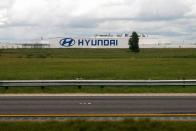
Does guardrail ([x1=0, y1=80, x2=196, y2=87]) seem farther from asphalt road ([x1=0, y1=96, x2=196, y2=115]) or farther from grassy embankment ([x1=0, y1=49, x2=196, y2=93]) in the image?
asphalt road ([x1=0, y1=96, x2=196, y2=115])

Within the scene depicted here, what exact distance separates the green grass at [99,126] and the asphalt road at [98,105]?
111 inches

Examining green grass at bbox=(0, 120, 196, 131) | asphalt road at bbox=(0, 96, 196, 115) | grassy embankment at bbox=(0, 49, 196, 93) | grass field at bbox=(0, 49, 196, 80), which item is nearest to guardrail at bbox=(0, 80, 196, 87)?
grassy embankment at bbox=(0, 49, 196, 93)

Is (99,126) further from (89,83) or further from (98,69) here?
(98,69)

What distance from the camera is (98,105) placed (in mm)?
15859

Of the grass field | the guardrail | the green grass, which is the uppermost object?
the green grass

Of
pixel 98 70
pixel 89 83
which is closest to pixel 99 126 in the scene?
pixel 89 83

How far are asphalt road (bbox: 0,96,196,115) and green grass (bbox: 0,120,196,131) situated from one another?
111 inches

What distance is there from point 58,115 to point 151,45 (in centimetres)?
18288

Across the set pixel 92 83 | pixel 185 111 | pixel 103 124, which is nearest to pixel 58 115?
pixel 103 124

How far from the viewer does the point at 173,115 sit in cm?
1301

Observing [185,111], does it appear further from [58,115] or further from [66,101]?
[66,101]

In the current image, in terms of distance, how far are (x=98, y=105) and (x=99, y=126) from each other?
5.20m

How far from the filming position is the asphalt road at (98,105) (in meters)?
14.2

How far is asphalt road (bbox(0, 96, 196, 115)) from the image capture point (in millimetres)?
14242
